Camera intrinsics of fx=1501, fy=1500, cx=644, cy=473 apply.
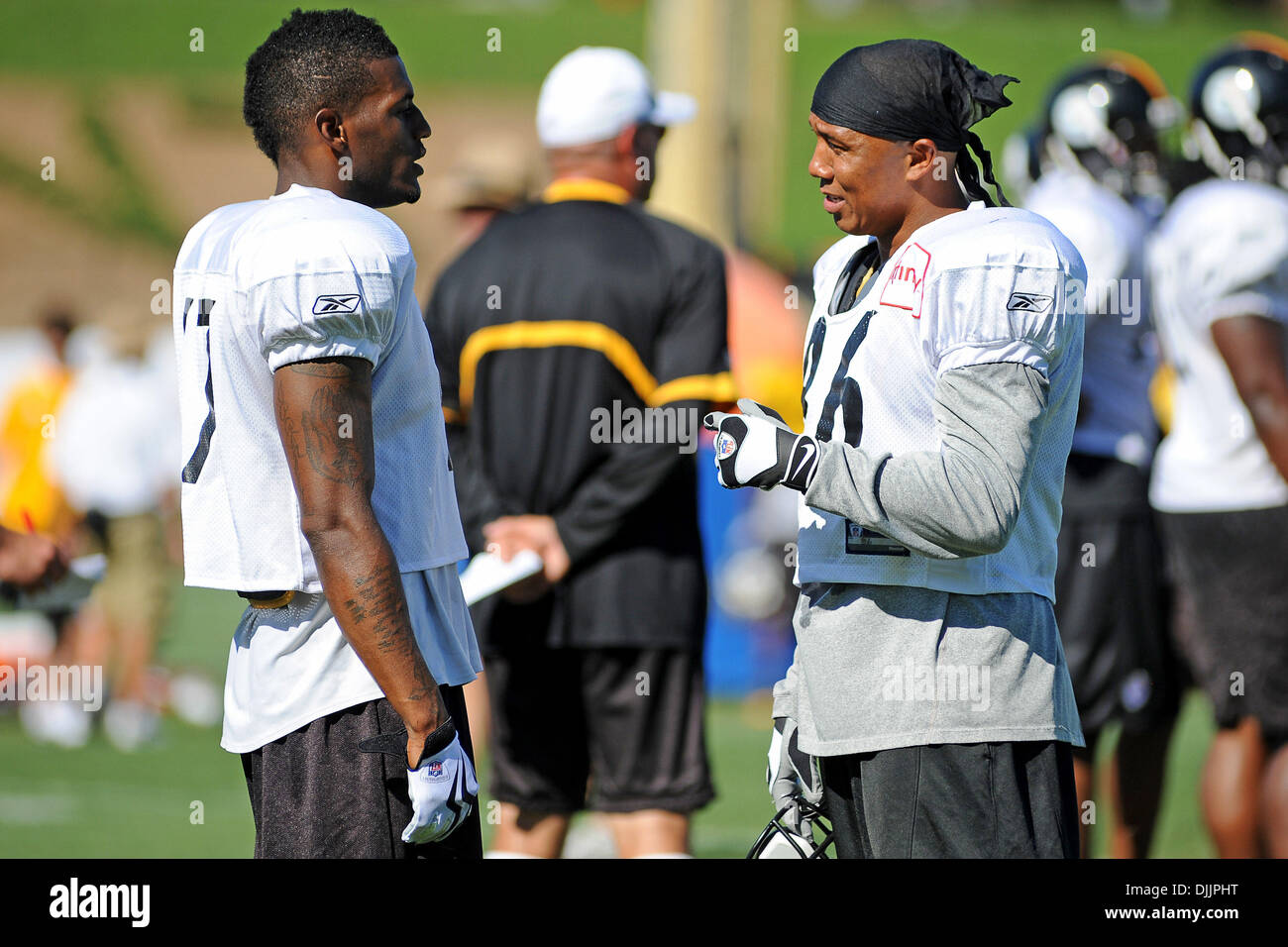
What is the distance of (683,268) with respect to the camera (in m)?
4.29

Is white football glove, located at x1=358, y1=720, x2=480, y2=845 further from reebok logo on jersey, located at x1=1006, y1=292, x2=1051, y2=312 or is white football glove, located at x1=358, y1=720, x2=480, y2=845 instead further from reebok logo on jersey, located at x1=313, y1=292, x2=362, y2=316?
reebok logo on jersey, located at x1=1006, y1=292, x2=1051, y2=312

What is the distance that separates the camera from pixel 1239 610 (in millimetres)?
4434

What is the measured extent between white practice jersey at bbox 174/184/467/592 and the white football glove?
0.30 metres

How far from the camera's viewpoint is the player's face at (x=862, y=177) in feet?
8.41

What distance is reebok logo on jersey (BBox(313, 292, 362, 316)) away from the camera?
2375 mm

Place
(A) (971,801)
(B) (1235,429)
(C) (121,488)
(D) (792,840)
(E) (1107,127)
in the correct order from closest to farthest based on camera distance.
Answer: (A) (971,801) → (D) (792,840) → (B) (1235,429) → (E) (1107,127) → (C) (121,488)

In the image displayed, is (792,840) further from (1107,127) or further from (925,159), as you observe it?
(1107,127)

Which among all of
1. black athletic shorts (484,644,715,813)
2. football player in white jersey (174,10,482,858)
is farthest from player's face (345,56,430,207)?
black athletic shorts (484,644,715,813)

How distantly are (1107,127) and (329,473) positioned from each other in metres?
3.43

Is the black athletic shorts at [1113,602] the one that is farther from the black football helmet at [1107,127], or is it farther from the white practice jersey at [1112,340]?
the black football helmet at [1107,127]

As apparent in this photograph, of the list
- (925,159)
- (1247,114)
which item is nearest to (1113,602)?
(1247,114)

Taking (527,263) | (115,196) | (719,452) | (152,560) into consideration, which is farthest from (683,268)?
(115,196)

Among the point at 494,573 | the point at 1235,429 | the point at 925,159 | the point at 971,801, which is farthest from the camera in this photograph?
the point at 1235,429

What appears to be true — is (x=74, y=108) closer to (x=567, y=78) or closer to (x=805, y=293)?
(x=805, y=293)
